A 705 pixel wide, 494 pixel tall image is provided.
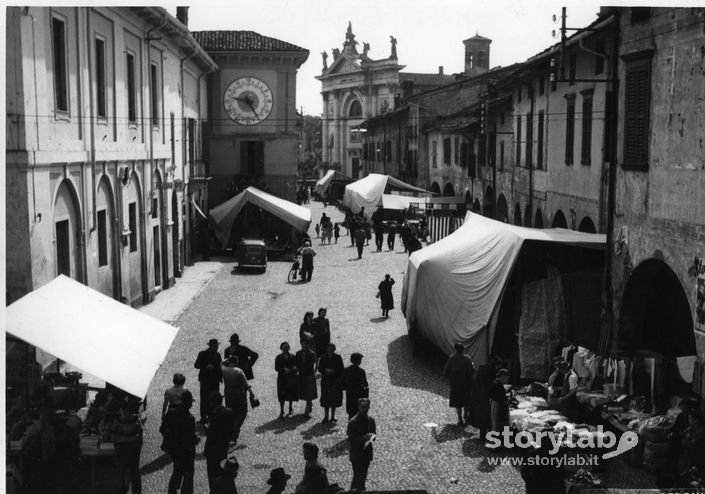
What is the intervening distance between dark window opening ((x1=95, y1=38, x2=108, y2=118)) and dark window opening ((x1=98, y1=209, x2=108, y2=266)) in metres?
2.20

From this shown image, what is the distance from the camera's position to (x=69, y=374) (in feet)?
41.8

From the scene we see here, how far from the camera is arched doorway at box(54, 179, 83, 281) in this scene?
16000mm

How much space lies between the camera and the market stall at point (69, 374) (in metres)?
10.5

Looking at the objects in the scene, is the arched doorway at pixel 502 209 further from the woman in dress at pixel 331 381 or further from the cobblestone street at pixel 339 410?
the woman in dress at pixel 331 381

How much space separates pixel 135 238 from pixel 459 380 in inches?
489

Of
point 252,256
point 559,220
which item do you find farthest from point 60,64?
point 252,256

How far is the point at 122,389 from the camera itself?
10.8 m

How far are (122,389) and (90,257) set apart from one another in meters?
7.73

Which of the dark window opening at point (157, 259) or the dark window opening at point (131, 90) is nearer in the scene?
the dark window opening at point (131, 90)

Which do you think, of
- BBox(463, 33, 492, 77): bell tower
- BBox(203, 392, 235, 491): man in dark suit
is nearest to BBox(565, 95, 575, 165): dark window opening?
BBox(203, 392, 235, 491): man in dark suit

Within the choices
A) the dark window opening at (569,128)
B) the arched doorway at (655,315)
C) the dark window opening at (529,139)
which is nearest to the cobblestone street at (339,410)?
the arched doorway at (655,315)

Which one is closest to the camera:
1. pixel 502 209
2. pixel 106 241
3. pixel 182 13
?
pixel 106 241

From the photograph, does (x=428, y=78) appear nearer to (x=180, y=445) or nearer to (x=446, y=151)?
(x=446, y=151)

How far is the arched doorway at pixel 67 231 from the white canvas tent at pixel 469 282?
21.2 ft
